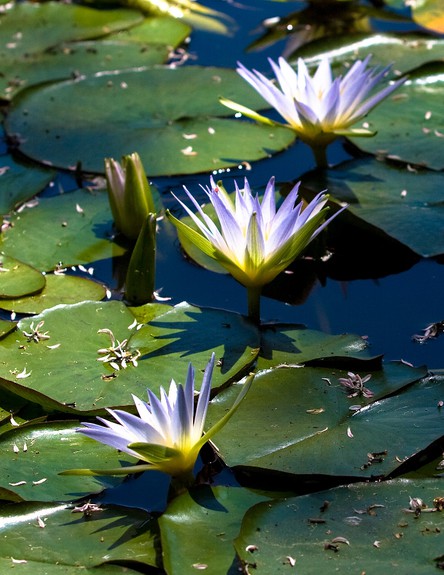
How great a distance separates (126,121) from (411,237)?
1.40 meters

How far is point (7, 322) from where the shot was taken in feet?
8.60

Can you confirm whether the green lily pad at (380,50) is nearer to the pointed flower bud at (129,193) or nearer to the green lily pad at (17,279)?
the pointed flower bud at (129,193)

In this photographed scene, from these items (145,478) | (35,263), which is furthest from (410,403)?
(35,263)

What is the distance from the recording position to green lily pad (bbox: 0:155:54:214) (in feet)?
10.8

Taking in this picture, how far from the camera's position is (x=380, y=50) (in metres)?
4.07

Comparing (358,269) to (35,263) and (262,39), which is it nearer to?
(35,263)

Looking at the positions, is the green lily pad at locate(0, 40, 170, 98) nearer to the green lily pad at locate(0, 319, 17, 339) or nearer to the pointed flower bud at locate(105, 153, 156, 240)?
the pointed flower bud at locate(105, 153, 156, 240)

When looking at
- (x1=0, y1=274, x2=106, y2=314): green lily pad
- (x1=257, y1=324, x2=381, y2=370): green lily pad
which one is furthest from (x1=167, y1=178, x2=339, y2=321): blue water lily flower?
(x1=0, y1=274, x2=106, y2=314): green lily pad

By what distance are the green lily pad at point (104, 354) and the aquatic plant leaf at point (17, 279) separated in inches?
8.0

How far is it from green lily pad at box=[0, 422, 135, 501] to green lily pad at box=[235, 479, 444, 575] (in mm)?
426

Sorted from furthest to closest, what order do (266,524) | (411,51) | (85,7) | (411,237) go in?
(85,7) → (411,51) → (411,237) → (266,524)

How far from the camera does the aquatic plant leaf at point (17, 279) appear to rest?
278 cm

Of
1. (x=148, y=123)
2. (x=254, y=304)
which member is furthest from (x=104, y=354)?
(x=148, y=123)

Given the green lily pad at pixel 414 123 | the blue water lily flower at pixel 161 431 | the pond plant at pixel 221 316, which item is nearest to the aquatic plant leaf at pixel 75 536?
the pond plant at pixel 221 316
